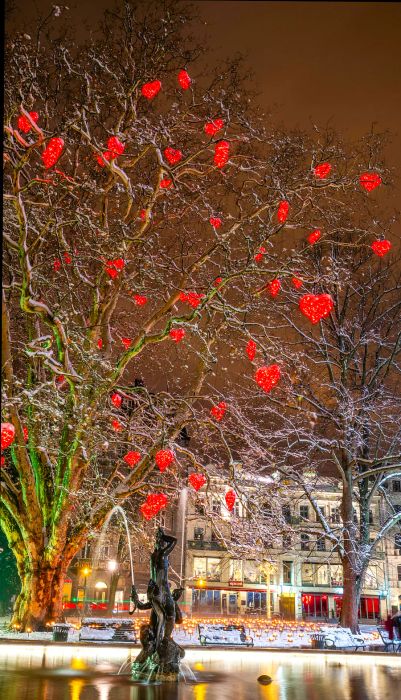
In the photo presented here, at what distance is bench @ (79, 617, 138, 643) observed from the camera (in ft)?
54.1

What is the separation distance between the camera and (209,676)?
10906 mm

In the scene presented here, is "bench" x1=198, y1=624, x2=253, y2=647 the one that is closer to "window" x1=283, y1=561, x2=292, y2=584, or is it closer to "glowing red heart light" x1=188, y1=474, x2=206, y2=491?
"glowing red heart light" x1=188, y1=474, x2=206, y2=491

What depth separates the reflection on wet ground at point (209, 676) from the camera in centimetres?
878

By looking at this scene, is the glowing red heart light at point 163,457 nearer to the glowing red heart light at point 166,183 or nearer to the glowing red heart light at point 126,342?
the glowing red heart light at point 126,342

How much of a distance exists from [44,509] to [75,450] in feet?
8.09

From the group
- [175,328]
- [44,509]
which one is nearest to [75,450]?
[44,509]

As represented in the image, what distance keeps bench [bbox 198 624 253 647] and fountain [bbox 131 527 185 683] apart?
5916mm

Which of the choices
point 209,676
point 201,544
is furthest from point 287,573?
point 209,676

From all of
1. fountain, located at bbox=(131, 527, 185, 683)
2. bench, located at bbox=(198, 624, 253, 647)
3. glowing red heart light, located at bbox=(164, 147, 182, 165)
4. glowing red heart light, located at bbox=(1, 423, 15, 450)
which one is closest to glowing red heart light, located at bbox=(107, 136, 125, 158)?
glowing red heart light, located at bbox=(164, 147, 182, 165)

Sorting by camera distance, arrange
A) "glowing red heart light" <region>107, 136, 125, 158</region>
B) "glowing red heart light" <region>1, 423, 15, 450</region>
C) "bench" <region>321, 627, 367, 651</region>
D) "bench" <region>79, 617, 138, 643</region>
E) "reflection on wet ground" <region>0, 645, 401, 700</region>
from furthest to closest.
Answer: "bench" <region>321, 627, 367, 651</region> → "bench" <region>79, 617, 138, 643</region> → "glowing red heart light" <region>107, 136, 125, 158</region> → "glowing red heart light" <region>1, 423, 15, 450</region> → "reflection on wet ground" <region>0, 645, 401, 700</region>

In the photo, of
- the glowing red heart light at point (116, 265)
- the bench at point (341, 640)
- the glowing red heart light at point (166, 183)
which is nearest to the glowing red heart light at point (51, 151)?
the glowing red heart light at point (116, 265)

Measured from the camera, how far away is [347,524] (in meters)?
20.4

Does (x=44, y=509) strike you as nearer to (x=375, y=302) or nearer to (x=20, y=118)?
(x=20, y=118)

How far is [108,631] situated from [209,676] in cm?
725
